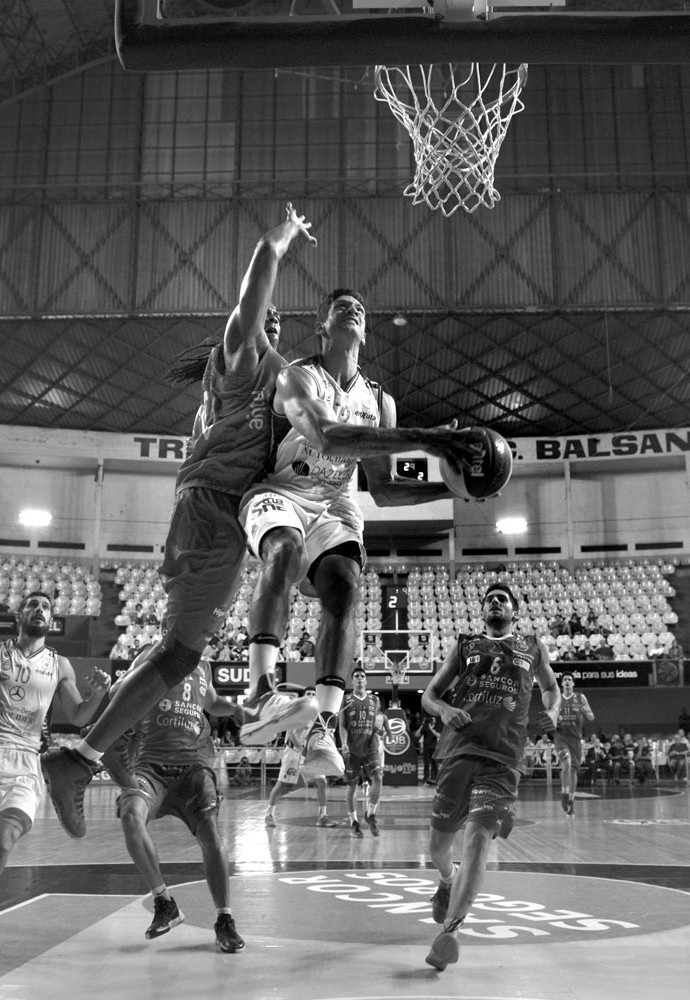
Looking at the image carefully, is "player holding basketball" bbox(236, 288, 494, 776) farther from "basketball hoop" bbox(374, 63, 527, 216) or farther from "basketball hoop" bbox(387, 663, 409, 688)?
"basketball hoop" bbox(387, 663, 409, 688)

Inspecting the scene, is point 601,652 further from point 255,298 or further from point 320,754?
point 255,298

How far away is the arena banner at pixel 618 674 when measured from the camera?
81.8 ft

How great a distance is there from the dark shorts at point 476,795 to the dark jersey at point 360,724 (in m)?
6.85

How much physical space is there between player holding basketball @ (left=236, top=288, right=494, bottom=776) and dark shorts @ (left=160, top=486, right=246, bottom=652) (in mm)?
153

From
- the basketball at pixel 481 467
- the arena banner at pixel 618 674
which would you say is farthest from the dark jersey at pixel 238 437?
the arena banner at pixel 618 674

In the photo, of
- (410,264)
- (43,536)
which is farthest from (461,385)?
(43,536)

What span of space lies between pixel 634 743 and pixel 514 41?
22.4 m

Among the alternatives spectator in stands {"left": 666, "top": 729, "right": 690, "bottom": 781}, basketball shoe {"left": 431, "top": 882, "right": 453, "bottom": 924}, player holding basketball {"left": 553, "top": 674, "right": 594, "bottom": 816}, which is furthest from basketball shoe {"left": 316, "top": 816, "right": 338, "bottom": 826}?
spectator in stands {"left": 666, "top": 729, "right": 690, "bottom": 781}

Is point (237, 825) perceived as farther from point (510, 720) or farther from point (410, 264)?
point (410, 264)

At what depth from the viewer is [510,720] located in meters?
6.27

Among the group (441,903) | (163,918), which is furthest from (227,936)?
(441,903)

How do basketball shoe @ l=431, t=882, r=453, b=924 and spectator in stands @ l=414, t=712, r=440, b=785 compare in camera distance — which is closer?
basketball shoe @ l=431, t=882, r=453, b=924

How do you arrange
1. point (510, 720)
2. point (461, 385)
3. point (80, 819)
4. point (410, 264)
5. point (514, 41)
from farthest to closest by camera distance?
point (461, 385)
point (410, 264)
point (510, 720)
point (514, 41)
point (80, 819)

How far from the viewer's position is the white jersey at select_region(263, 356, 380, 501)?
13.5 ft
